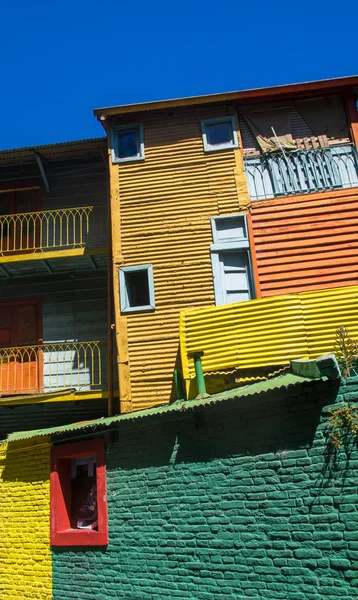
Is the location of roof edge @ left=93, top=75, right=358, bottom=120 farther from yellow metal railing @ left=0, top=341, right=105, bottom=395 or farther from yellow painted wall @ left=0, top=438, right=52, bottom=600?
yellow painted wall @ left=0, top=438, right=52, bottom=600

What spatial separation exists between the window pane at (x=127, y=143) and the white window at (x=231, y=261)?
2.88m

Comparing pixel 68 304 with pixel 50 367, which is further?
pixel 68 304

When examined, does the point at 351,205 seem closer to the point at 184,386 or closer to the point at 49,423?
the point at 184,386

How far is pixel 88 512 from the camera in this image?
8.55m

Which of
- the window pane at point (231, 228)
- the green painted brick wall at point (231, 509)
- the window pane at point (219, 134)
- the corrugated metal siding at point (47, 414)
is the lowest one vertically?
the green painted brick wall at point (231, 509)

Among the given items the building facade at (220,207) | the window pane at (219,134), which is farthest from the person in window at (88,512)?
the window pane at (219,134)

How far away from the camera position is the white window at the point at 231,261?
33.7ft

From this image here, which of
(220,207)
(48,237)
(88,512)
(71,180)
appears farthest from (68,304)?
(88,512)

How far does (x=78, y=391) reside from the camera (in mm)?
10898

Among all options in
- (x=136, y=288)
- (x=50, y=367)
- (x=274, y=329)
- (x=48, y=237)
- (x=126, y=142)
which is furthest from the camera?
(x=48, y=237)

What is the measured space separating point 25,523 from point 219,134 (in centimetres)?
935

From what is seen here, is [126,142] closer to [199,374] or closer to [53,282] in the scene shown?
[53,282]

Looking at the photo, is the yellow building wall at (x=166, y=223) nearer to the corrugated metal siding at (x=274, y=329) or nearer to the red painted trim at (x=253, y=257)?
the red painted trim at (x=253, y=257)

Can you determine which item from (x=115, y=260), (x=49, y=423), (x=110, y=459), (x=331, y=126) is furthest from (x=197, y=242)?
(x=49, y=423)
